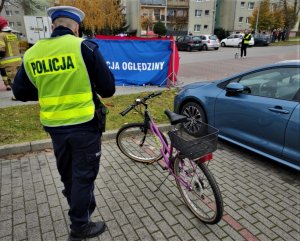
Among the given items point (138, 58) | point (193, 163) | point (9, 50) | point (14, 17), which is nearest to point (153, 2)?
point (14, 17)

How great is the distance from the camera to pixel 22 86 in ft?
7.81

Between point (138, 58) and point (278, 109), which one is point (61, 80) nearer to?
point (278, 109)

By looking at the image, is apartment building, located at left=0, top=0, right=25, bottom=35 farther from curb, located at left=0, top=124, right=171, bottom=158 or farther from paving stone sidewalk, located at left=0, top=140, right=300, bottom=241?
paving stone sidewalk, located at left=0, top=140, right=300, bottom=241

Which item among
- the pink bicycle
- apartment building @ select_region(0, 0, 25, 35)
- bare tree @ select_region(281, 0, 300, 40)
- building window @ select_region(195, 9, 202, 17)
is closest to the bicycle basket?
the pink bicycle

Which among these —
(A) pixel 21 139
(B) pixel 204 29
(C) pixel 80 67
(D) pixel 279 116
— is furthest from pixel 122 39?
(B) pixel 204 29

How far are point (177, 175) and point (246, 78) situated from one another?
2.13m

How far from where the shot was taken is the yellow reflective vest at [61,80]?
2.16 metres

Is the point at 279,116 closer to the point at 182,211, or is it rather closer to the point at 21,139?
the point at 182,211

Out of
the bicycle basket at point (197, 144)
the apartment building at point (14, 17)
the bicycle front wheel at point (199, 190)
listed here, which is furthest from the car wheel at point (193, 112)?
the apartment building at point (14, 17)

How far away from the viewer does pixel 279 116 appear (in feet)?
12.0

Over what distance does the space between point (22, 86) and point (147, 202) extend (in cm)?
195

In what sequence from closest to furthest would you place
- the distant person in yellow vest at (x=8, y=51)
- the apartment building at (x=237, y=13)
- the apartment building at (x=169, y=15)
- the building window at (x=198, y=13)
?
the distant person in yellow vest at (x=8, y=51) < the building window at (x=198, y=13) < the apartment building at (x=169, y=15) < the apartment building at (x=237, y=13)

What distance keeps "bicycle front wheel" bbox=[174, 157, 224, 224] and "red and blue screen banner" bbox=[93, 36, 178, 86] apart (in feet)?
20.9

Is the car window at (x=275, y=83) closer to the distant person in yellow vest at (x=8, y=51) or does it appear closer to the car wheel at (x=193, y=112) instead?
the car wheel at (x=193, y=112)
